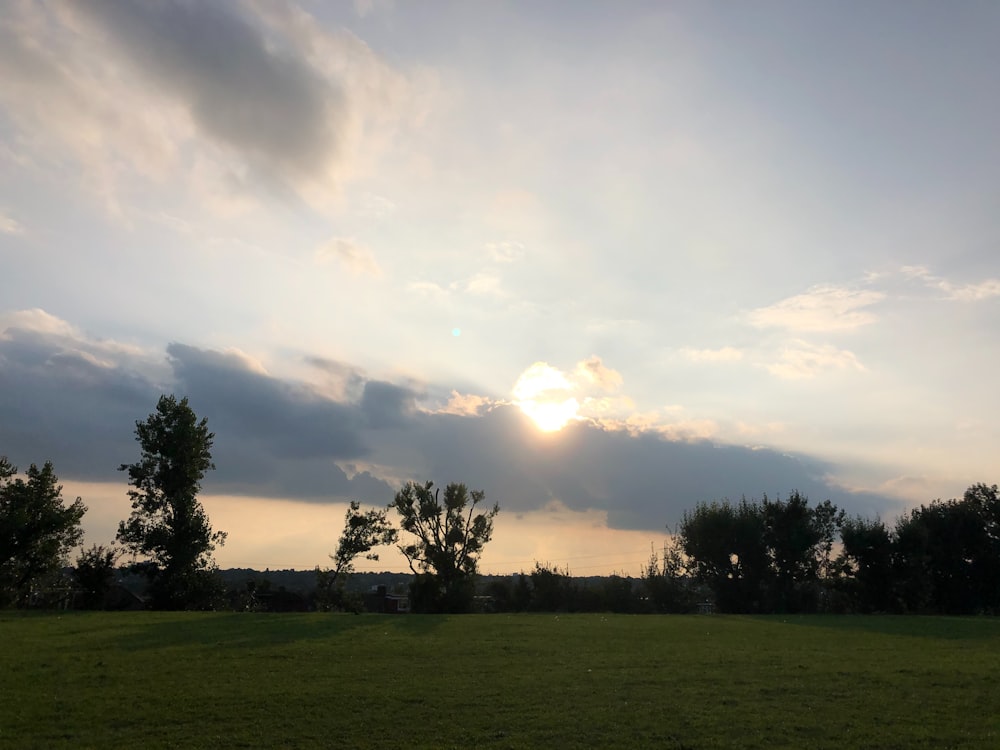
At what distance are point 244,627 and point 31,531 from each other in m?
32.4

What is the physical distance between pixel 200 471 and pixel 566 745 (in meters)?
55.9

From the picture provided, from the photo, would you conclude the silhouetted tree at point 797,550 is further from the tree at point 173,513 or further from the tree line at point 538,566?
the tree at point 173,513

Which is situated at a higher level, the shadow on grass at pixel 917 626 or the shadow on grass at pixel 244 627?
the shadow on grass at pixel 917 626

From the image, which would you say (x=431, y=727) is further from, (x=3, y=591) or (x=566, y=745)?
(x=3, y=591)

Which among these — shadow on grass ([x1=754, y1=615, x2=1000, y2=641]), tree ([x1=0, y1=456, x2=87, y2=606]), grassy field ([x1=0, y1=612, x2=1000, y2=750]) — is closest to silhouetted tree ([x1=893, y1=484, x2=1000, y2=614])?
shadow on grass ([x1=754, y1=615, x2=1000, y2=641])

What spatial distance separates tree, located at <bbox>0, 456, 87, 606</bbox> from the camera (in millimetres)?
53688

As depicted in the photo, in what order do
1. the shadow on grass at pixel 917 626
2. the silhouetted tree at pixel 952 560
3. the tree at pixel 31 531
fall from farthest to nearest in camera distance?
the silhouetted tree at pixel 952 560, the tree at pixel 31 531, the shadow on grass at pixel 917 626

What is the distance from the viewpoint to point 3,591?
53.7 m

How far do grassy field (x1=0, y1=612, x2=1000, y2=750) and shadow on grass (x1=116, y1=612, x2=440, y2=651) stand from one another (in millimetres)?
297

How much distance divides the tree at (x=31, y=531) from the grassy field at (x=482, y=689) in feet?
91.1

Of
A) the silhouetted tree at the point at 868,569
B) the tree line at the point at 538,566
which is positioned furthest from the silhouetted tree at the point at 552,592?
the silhouetted tree at the point at 868,569

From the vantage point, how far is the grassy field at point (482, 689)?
15008 millimetres

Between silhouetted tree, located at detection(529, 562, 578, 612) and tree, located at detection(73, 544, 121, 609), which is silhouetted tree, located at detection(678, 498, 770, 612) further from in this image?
tree, located at detection(73, 544, 121, 609)

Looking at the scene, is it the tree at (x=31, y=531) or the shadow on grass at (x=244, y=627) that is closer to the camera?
the shadow on grass at (x=244, y=627)
